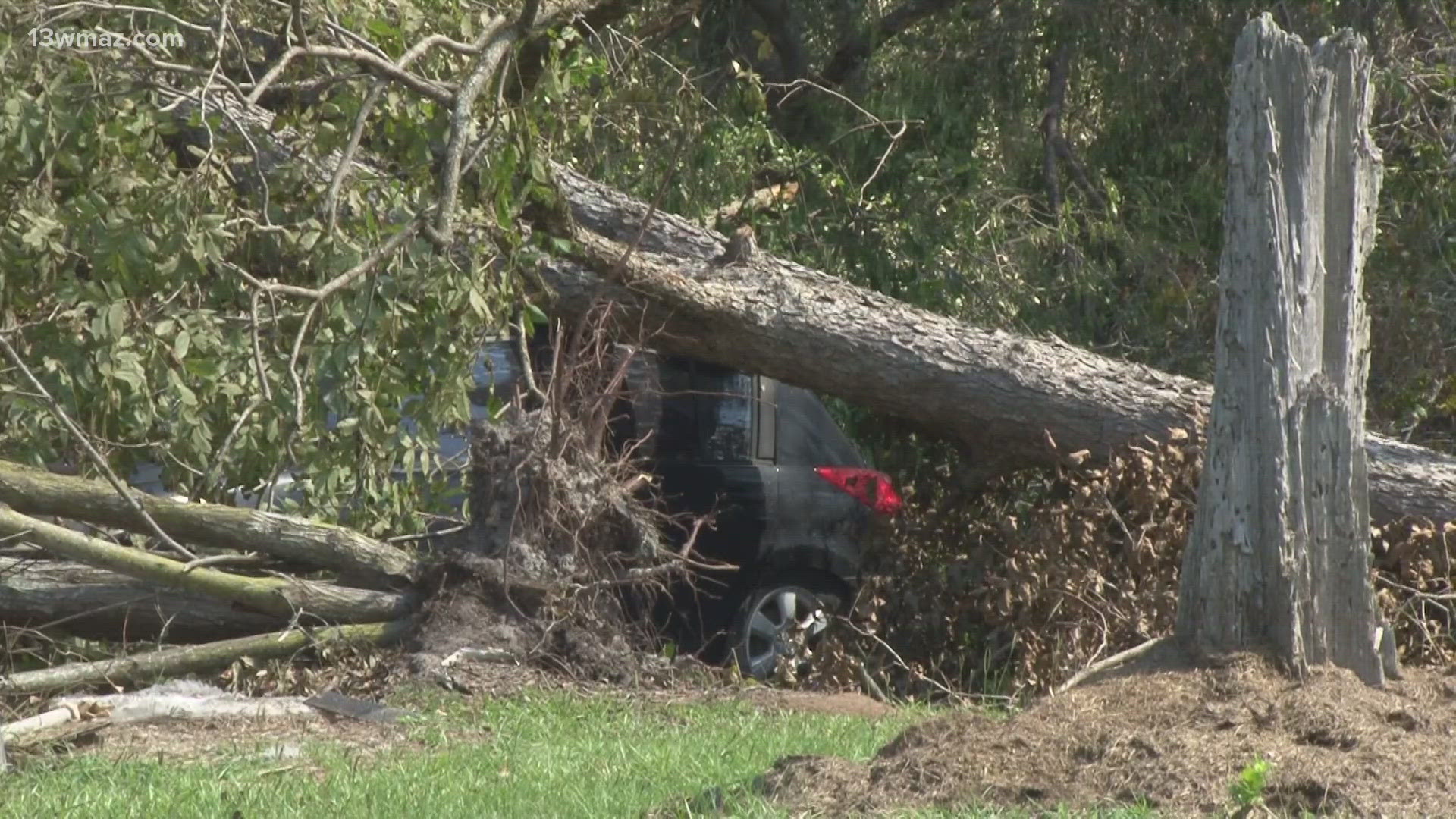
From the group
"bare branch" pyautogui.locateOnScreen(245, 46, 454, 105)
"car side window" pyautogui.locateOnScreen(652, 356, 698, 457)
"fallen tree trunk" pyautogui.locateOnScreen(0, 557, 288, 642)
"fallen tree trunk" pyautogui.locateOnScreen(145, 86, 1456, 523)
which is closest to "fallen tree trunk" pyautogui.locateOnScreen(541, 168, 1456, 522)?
"fallen tree trunk" pyautogui.locateOnScreen(145, 86, 1456, 523)

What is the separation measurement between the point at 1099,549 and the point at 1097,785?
3.71m

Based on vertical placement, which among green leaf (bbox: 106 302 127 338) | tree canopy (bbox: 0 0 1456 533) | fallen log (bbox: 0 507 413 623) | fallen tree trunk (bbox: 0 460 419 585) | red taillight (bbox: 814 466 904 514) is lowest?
fallen log (bbox: 0 507 413 623)

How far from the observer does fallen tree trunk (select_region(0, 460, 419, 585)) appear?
741 cm

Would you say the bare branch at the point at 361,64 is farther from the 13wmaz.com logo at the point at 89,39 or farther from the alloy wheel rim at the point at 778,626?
the alloy wheel rim at the point at 778,626

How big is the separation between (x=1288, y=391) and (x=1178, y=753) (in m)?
1.30

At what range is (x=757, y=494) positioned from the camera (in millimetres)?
9383

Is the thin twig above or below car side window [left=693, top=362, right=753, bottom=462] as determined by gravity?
below

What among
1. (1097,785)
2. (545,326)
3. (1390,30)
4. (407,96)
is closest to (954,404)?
(545,326)

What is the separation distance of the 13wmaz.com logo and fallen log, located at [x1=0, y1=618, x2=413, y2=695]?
8.58 ft

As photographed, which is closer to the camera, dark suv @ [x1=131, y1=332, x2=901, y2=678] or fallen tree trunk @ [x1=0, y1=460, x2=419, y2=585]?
fallen tree trunk @ [x1=0, y1=460, x2=419, y2=585]

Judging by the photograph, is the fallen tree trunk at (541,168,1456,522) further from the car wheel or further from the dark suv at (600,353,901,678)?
the car wheel

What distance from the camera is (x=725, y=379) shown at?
9602 mm

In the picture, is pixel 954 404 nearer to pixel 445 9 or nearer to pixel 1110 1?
pixel 445 9

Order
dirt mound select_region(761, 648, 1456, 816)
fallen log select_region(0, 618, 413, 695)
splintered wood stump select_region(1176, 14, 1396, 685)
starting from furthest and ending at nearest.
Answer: fallen log select_region(0, 618, 413, 695) → splintered wood stump select_region(1176, 14, 1396, 685) → dirt mound select_region(761, 648, 1456, 816)
